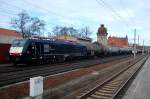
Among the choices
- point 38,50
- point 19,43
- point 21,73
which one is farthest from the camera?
point 38,50

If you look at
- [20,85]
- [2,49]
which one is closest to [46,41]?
[2,49]

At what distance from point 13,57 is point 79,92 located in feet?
61.5

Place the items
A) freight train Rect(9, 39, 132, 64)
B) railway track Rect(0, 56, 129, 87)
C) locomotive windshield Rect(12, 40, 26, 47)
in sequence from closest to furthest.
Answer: railway track Rect(0, 56, 129, 87) → freight train Rect(9, 39, 132, 64) → locomotive windshield Rect(12, 40, 26, 47)

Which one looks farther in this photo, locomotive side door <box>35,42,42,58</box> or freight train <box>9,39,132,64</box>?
locomotive side door <box>35,42,42,58</box>

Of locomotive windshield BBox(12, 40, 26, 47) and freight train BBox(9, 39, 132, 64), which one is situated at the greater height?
locomotive windshield BBox(12, 40, 26, 47)

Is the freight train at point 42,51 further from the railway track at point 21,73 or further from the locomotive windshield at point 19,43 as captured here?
the railway track at point 21,73

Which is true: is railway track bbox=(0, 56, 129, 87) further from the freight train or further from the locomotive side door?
the locomotive side door

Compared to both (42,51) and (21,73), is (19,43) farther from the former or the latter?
(21,73)

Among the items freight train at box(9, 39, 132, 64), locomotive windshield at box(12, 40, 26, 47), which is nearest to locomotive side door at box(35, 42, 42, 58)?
freight train at box(9, 39, 132, 64)

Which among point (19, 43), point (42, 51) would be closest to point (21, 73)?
point (19, 43)


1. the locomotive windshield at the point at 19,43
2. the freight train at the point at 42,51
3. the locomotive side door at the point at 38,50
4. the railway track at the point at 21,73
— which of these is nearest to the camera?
the railway track at the point at 21,73

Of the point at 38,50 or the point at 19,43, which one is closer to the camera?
the point at 19,43

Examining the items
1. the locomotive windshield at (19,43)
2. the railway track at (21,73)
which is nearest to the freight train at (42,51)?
the locomotive windshield at (19,43)

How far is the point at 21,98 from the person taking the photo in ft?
42.6
